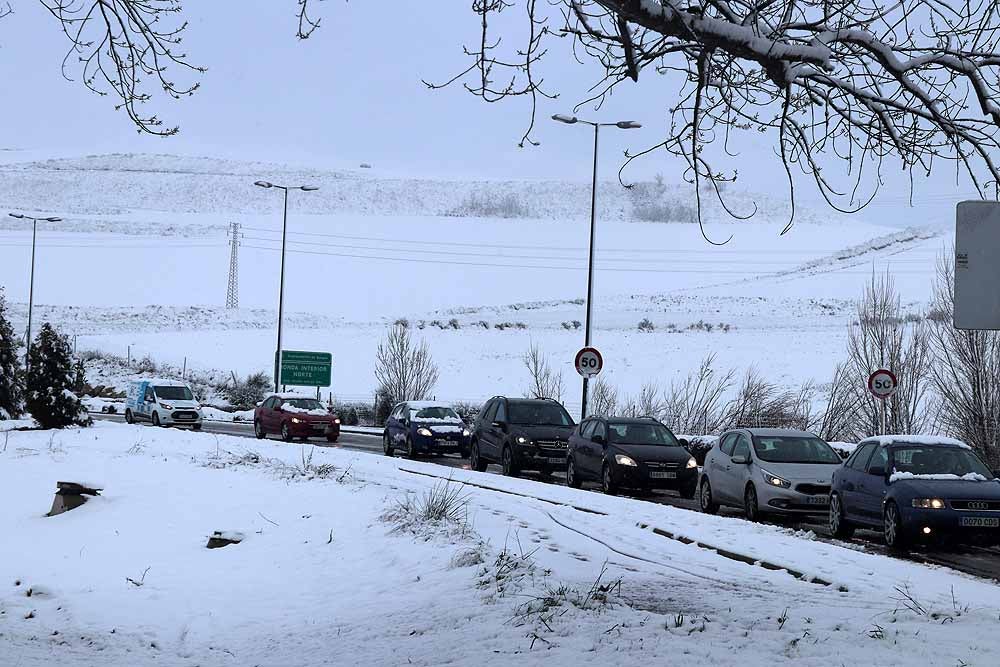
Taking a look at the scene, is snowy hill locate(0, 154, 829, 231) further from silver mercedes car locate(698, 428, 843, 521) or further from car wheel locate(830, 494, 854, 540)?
car wheel locate(830, 494, 854, 540)

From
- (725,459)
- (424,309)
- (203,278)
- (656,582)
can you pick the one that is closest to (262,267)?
(203,278)

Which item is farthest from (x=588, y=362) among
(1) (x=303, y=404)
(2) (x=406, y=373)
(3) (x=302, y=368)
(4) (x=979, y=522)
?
(3) (x=302, y=368)

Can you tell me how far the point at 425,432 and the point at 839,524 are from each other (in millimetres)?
15485

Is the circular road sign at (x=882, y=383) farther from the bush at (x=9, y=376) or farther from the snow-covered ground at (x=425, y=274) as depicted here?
the snow-covered ground at (x=425, y=274)

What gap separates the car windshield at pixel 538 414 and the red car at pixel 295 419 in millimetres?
12258

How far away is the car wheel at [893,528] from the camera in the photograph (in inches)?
585

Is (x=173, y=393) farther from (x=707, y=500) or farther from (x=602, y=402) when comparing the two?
(x=707, y=500)

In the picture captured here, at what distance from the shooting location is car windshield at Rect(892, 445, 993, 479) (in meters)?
15.7

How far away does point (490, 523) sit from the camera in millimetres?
14625

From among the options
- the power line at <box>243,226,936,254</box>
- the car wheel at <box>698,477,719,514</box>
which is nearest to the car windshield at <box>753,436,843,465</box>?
the car wheel at <box>698,477,719,514</box>

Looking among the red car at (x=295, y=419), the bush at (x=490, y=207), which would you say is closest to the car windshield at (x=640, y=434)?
the red car at (x=295, y=419)

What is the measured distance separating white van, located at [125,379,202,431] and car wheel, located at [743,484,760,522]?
2799 centimetres

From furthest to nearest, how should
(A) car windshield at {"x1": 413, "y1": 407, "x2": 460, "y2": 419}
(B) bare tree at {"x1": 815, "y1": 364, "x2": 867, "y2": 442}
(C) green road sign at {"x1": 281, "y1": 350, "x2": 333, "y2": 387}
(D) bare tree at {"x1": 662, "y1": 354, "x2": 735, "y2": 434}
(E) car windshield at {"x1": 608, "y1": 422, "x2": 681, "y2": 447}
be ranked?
(C) green road sign at {"x1": 281, "y1": 350, "x2": 333, "y2": 387}
(D) bare tree at {"x1": 662, "y1": 354, "x2": 735, "y2": 434}
(B) bare tree at {"x1": 815, "y1": 364, "x2": 867, "y2": 442}
(A) car windshield at {"x1": 413, "y1": 407, "x2": 460, "y2": 419}
(E) car windshield at {"x1": 608, "y1": 422, "x2": 681, "y2": 447}

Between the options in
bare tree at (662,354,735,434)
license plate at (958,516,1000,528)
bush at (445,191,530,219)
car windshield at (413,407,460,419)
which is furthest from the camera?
bush at (445,191,530,219)
